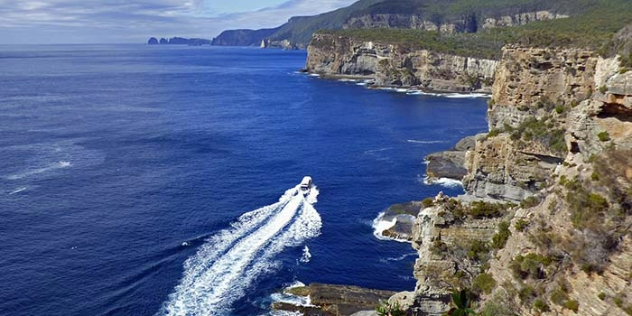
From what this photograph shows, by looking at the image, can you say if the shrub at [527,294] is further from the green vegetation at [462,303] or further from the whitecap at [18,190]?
the whitecap at [18,190]

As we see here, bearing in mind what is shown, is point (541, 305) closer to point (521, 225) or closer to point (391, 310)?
point (521, 225)

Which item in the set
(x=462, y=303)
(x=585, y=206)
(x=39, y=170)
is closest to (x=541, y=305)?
(x=585, y=206)

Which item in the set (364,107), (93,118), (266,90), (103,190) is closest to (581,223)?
(103,190)

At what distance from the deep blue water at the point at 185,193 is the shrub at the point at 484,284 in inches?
1056

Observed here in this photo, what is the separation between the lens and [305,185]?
81.4 m

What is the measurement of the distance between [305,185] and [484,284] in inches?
2217

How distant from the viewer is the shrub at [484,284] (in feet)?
84.0

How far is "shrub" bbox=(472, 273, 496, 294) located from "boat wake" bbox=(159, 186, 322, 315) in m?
28.2

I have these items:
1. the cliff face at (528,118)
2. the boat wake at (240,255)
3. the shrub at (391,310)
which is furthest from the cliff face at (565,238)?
the boat wake at (240,255)

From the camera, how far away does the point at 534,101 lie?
6556 centimetres

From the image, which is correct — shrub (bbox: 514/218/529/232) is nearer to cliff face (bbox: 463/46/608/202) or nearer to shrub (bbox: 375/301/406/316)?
shrub (bbox: 375/301/406/316)

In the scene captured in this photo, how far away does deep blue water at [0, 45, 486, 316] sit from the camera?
177 feet

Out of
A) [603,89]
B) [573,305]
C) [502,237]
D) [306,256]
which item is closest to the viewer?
[573,305]

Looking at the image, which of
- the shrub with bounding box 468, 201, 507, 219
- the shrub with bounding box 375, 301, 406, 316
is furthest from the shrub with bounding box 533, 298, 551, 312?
the shrub with bounding box 468, 201, 507, 219
